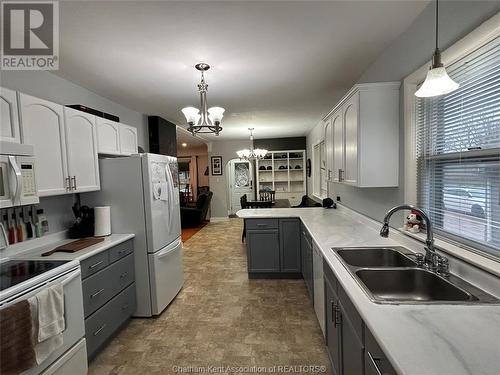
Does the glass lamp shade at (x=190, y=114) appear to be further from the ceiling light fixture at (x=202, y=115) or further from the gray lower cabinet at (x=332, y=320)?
A: the gray lower cabinet at (x=332, y=320)

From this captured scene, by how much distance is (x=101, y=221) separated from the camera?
2.54 m

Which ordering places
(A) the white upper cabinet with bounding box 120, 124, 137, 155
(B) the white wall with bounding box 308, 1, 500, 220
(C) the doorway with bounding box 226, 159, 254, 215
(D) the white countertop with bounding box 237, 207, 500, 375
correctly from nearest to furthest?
(D) the white countertop with bounding box 237, 207, 500, 375, (B) the white wall with bounding box 308, 1, 500, 220, (A) the white upper cabinet with bounding box 120, 124, 137, 155, (C) the doorway with bounding box 226, 159, 254, 215

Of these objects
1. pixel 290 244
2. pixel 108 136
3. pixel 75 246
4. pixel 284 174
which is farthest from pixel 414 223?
pixel 284 174

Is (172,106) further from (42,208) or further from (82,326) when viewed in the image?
(82,326)

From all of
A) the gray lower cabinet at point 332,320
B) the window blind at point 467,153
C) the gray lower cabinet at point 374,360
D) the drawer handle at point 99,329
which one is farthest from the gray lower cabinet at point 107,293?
the window blind at point 467,153

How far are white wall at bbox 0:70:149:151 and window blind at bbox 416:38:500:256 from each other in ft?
10.9

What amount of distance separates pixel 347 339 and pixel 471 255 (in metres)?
A: 0.78

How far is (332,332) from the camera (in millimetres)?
1713

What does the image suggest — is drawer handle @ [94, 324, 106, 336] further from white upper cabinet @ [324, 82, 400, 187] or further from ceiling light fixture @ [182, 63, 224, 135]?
white upper cabinet @ [324, 82, 400, 187]

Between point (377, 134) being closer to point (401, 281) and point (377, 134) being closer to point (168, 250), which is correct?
point (401, 281)

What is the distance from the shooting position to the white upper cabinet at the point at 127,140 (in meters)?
3.00

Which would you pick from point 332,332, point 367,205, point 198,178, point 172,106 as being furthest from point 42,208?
point 198,178

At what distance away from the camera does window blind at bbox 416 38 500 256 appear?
123 centimetres

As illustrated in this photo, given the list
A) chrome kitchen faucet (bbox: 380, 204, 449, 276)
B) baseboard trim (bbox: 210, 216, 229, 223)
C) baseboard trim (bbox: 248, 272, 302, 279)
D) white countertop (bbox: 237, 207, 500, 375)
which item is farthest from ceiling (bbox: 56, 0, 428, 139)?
baseboard trim (bbox: 210, 216, 229, 223)
